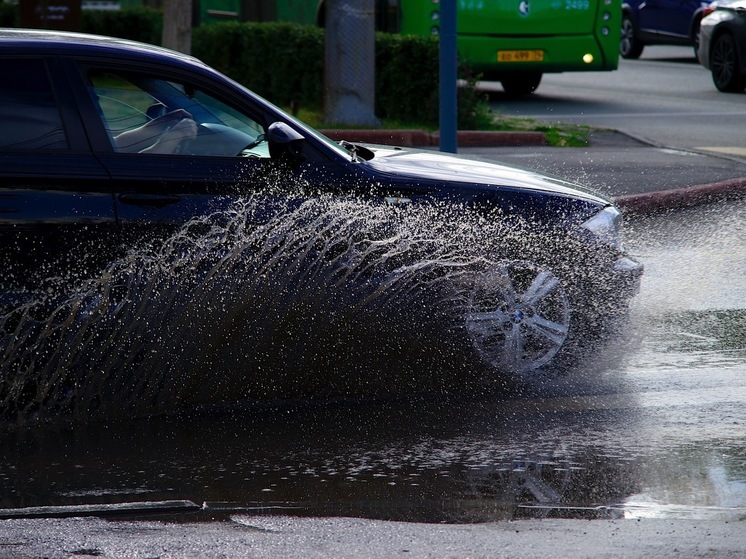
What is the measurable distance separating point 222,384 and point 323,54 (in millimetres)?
10314

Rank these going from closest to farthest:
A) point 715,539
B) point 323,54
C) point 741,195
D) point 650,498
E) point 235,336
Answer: point 715,539 → point 650,498 → point 235,336 → point 741,195 → point 323,54

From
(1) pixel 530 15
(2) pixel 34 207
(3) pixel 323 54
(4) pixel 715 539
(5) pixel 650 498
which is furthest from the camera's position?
(1) pixel 530 15

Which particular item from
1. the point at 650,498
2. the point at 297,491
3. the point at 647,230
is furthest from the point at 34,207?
the point at 647,230

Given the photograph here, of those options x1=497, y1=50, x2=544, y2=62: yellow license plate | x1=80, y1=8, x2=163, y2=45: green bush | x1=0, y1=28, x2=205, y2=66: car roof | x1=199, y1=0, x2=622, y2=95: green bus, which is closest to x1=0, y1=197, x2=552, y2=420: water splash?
x1=0, y1=28, x2=205, y2=66: car roof

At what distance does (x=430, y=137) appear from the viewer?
13328 millimetres

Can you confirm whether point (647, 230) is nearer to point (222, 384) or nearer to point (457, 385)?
point (457, 385)

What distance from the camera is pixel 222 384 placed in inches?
224

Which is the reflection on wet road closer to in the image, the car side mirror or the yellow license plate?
the car side mirror

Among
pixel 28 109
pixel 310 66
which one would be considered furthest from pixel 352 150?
pixel 310 66

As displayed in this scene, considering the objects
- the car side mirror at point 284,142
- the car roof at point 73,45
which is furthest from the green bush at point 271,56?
the car side mirror at point 284,142

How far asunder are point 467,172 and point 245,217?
1.18 m

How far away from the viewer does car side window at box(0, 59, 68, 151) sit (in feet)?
17.8

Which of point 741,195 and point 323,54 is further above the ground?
point 323,54

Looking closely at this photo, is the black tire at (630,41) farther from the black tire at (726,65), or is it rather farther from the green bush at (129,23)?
the green bush at (129,23)
